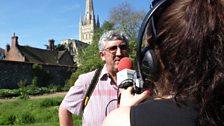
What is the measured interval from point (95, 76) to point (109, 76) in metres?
0.13

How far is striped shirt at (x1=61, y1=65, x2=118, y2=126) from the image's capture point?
3568mm

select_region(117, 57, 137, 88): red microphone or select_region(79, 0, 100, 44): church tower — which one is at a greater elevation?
select_region(79, 0, 100, 44): church tower

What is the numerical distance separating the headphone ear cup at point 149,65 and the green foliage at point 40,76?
50027mm

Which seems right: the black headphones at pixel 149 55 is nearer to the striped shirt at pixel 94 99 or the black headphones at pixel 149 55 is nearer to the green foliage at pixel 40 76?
the striped shirt at pixel 94 99

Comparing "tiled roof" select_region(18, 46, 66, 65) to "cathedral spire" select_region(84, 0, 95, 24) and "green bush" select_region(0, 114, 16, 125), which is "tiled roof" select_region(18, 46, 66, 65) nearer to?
"green bush" select_region(0, 114, 16, 125)

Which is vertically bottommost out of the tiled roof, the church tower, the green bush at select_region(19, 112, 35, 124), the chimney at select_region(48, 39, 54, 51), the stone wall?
the green bush at select_region(19, 112, 35, 124)

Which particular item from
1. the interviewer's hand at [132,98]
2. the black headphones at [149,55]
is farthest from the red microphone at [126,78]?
the black headphones at [149,55]

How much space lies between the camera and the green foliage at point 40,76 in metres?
52.8

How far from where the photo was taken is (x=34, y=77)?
5222 centimetres

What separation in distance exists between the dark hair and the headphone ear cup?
0.08m

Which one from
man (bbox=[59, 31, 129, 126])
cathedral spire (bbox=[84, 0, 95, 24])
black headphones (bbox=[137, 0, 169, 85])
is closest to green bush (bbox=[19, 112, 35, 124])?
man (bbox=[59, 31, 129, 126])

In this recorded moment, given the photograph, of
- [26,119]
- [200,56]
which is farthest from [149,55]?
[26,119]

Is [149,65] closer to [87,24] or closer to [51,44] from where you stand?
[51,44]

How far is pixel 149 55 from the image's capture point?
5.19 ft
